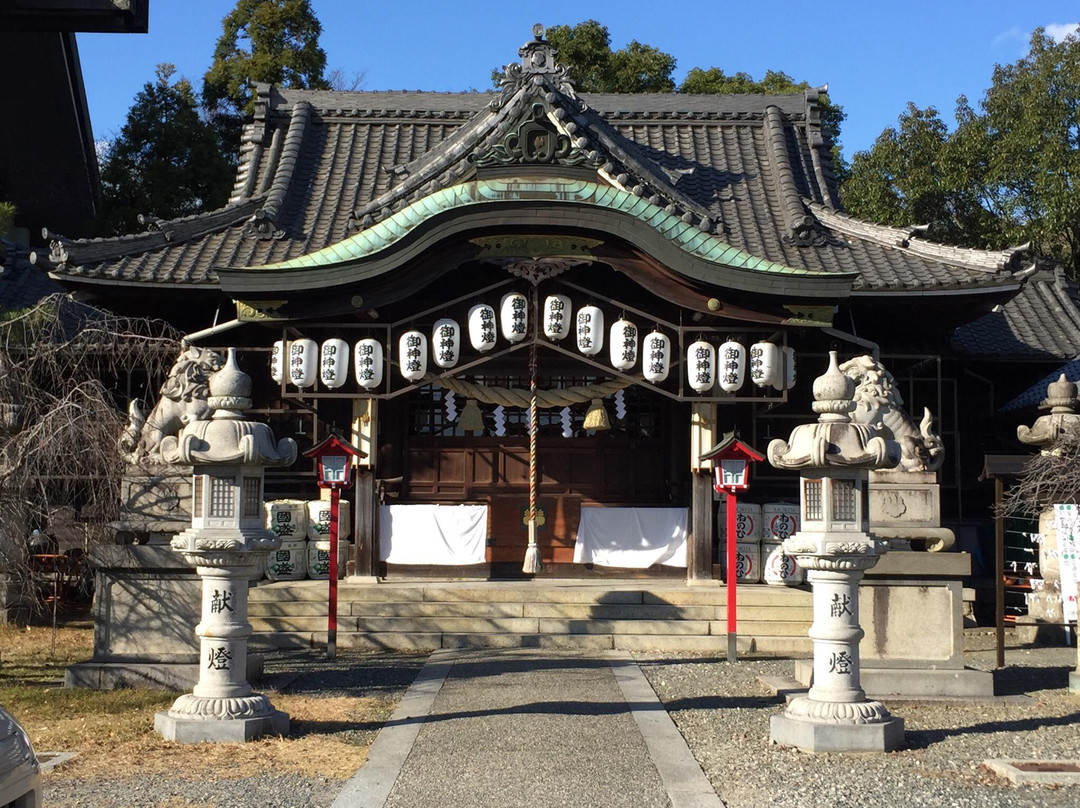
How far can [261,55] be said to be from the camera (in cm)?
2966

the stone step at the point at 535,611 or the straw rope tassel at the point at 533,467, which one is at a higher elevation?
the straw rope tassel at the point at 533,467

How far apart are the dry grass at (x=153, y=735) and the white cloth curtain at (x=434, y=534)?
16.1 feet

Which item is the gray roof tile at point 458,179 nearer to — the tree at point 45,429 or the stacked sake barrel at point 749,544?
the stacked sake barrel at point 749,544

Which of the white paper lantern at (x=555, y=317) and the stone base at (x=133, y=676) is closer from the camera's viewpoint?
the stone base at (x=133, y=676)

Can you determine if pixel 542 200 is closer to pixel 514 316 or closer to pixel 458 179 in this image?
Answer: pixel 514 316

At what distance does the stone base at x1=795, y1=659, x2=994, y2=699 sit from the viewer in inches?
422

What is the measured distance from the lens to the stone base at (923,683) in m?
10.7

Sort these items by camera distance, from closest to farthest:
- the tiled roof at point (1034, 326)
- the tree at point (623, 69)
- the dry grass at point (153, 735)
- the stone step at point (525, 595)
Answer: the dry grass at point (153, 735) → the stone step at point (525, 595) → the tiled roof at point (1034, 326) → the tree at point (623, 69)

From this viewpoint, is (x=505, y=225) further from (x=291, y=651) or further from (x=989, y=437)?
(x=989, y=437)

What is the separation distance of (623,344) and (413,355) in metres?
2.74

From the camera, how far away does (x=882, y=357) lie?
1642 cm

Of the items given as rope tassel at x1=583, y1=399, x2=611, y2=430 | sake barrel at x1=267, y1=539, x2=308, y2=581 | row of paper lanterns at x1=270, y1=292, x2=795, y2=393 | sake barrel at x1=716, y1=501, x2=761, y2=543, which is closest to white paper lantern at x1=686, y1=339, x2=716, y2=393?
row of paper lanterns at x1=270, y1=292, x2=795, y2=393

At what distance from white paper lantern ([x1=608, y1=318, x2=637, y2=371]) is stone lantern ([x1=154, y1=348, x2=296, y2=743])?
19.5 feet

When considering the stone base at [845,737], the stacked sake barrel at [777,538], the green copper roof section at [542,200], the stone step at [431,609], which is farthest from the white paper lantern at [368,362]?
the stone base at [845,737]
